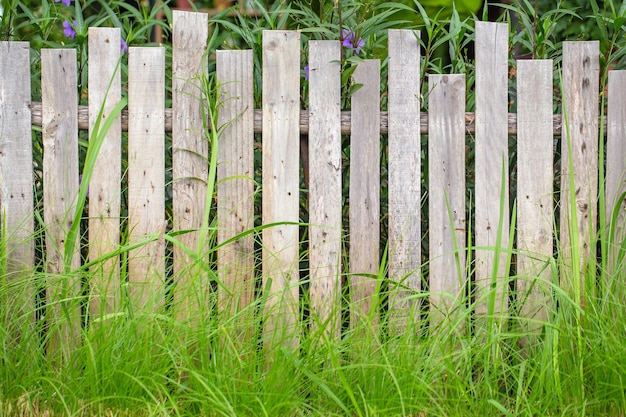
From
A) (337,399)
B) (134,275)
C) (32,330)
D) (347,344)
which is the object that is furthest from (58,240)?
(337,399)

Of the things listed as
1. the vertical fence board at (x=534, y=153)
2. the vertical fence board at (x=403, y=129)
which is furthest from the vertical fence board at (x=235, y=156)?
the vertical fence board at (x=534, y=153)

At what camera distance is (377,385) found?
2205mm

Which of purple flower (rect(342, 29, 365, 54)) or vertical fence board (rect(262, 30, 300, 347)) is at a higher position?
purple flower (rect(342, 29, 365, 54))

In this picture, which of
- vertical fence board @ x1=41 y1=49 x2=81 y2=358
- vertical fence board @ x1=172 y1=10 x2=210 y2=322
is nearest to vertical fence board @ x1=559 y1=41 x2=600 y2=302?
vertical fence board @ x1=172 y1=10 x2=210 y2=322

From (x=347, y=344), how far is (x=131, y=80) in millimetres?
1141

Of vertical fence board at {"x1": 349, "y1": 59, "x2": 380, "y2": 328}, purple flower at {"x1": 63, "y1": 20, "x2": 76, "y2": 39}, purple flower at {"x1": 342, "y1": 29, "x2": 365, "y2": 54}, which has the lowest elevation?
vertical fence board at {"x1": 349, "y1": 59, "x2": 380, "y2": 328}

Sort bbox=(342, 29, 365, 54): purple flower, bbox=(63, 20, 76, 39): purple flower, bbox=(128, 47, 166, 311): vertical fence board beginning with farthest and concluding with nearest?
bbox=(63, 20, 76, 39): purple flower → bbox=(342, 29, 365, 54): purple flower → bbox=(128, 47, 166, 311): vertical fence board

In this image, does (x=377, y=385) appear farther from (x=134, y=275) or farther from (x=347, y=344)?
(x=134, y=275)

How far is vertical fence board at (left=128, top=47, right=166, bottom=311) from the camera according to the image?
2799 mm

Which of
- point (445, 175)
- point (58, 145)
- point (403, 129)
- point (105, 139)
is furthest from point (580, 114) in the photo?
point (58, 145)

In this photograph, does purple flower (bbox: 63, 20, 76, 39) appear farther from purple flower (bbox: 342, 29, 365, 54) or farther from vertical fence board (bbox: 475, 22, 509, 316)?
vertical fence board (bbox: 475, 22, 509, 316)

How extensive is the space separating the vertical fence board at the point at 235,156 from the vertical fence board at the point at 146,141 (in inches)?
7.9

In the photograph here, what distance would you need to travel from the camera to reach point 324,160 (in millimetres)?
2814

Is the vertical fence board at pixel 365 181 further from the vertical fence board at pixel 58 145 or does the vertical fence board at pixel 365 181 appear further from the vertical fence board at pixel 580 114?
the vertical fence board at pixel 58 145
